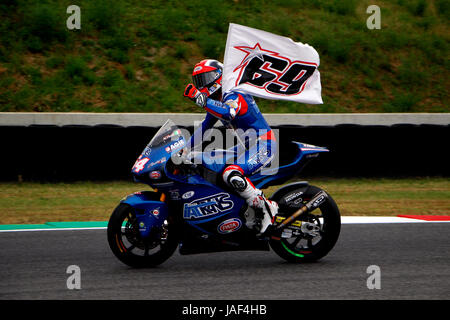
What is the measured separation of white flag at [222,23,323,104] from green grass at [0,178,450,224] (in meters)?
3.78

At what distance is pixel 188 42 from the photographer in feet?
57.7

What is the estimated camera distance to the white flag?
598 centimetres

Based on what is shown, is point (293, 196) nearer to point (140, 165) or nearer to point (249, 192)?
point (249, 192)

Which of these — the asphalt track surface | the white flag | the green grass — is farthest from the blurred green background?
the white flag

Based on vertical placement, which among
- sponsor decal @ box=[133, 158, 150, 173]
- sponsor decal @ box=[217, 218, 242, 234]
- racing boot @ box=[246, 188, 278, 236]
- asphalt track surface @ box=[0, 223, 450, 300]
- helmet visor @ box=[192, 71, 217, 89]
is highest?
helmet visor @ box=[192, 71, 217, 89]

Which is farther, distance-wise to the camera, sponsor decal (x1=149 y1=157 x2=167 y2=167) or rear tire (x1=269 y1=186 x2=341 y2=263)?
rear tire (x1=269 y1=186 x2=341 y2=263)

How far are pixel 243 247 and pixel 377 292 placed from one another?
1.43 m

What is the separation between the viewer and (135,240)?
18.5 ft

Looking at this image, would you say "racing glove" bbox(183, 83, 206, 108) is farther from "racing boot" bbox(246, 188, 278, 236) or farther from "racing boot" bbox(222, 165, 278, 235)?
"racing boot" bbox(246, 188, 278, 236)

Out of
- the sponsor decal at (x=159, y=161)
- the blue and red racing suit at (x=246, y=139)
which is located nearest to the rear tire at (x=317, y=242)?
the blue and red racing suit at (x=246, y=139)

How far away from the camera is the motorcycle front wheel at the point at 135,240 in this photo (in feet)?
18.1

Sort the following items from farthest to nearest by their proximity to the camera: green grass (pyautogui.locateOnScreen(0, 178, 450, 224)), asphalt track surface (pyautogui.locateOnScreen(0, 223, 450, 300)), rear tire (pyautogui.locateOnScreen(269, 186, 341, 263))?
green grass (pyautogui.locateOnScreen(0, 178, 450, 224)), rear tire (pyautogui.locateOnScreen(269, 186, 341, 263)), asphalt track surface (pyautogui.locateOnScreen(0, 223, 450, 300))

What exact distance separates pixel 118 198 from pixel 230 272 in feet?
16.8
